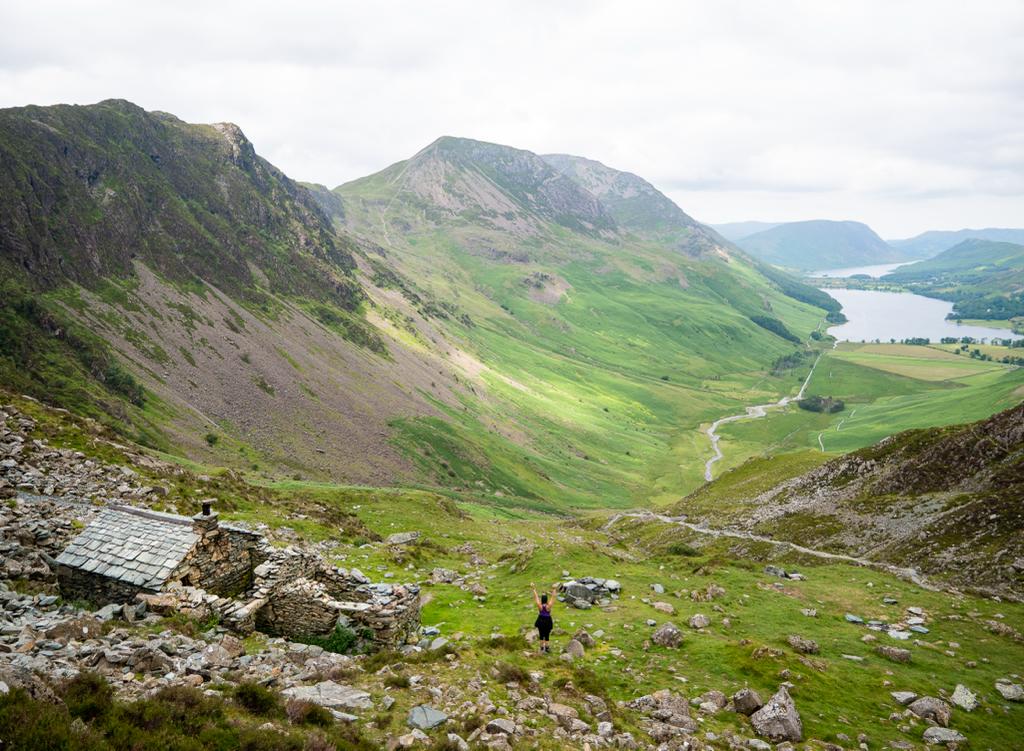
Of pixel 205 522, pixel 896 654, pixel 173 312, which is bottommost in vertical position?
pixel 896 654

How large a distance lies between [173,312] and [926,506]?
5110 inches

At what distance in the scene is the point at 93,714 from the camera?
37.9 feet

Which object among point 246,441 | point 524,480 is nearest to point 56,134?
point 246,441

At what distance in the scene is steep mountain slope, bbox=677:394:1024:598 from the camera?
40.2 metres

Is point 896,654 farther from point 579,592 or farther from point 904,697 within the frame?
point 579,592

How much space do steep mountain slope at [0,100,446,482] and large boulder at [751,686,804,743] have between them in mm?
77574

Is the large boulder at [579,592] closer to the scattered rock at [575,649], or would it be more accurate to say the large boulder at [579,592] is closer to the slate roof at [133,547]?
the scattered rock at [575,649]

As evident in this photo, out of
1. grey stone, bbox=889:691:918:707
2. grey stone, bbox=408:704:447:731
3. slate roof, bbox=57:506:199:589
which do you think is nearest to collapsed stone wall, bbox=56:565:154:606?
slate roof, bbox=57:506:199:589

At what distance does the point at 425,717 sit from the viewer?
15578 millimetres

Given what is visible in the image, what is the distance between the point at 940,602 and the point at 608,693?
83.0ft

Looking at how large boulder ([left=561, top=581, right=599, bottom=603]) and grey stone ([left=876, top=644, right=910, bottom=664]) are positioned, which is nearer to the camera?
grey stone ([left=876, top=644, right=910, bottom=664])

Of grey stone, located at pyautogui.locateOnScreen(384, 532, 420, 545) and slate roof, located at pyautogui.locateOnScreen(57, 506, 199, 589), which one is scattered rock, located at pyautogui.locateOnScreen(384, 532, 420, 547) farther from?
slate roof, located at pyautogui.locateOnScreen(57, 506, 199, 589)

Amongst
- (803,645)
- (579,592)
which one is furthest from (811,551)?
(579,592)

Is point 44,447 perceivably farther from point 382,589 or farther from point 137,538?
point 382,589
